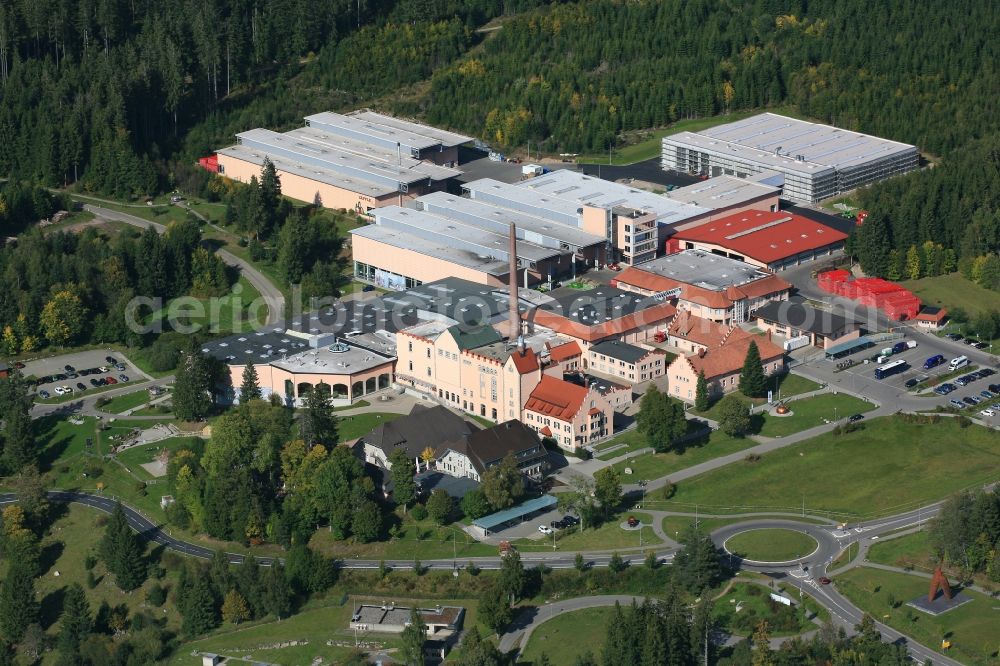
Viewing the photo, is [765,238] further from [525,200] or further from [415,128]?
[415,128]

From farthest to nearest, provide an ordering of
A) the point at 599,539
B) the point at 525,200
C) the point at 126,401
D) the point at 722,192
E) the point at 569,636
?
the point at 722,192
the point at 525,200
the point at 126,401
the point at 599,539
the point at 569,636

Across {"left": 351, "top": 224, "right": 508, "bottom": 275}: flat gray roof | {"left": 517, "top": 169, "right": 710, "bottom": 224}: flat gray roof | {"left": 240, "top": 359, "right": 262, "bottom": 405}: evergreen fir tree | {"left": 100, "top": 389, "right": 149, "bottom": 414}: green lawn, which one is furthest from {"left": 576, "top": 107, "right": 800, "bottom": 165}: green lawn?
{"left": 100, "top": 389, "right": 149, "bottom": 414}: green lawn

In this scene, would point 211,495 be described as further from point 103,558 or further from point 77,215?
point 77,215

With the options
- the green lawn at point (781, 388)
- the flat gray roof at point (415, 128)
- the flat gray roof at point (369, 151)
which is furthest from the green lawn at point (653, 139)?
the green lawn at point (781, 388)

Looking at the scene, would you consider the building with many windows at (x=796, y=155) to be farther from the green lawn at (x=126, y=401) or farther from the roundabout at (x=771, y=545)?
the green lawn at (x=126, y=401)

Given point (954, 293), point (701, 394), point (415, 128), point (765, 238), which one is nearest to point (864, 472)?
point (701, 394)
